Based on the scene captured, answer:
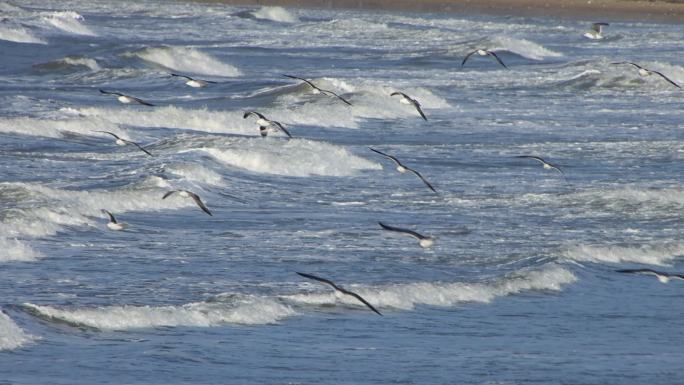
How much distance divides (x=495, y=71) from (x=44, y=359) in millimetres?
34671

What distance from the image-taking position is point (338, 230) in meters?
18.6

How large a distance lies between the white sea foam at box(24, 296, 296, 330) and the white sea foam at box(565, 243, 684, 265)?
4802 millimetres

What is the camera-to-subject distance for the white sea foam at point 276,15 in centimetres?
6931

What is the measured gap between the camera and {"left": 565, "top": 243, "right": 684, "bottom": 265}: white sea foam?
17672 mm

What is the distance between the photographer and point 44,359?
1187 cm

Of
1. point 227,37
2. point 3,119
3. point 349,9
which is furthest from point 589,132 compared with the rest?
point 349,9

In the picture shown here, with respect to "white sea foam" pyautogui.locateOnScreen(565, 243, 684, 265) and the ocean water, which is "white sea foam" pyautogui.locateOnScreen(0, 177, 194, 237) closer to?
the ocean water

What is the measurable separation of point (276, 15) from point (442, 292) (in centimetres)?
5526

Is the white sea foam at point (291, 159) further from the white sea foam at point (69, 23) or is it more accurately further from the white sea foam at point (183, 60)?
the white sea foam at point (69, 23)

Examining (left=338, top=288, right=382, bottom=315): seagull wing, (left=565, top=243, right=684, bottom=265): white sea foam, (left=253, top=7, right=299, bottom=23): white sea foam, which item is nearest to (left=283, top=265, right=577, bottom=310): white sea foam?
(left=338, top=288, right=382, bottom=315): seagull wing

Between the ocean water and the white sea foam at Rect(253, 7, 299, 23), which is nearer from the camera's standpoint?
the ocean water

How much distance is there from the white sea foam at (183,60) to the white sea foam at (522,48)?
11.2 meters

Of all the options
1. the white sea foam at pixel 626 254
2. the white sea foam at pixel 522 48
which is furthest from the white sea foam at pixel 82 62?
the white sea foam at pixel 626 254

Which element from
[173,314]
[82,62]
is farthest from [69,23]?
[173,314]
